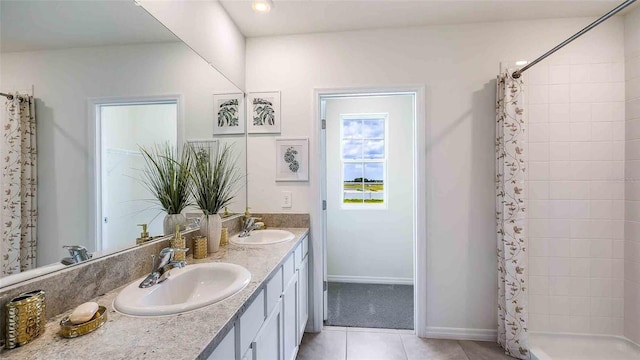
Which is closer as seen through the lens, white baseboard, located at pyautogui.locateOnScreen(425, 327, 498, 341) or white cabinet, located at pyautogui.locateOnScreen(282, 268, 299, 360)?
white cabinet, located at pyautogui.locateOnScreen(282, 268, 299, 360)

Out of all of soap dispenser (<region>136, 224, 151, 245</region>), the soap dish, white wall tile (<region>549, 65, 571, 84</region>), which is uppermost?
white wall tile (<region>549, 65, 571, 84</region>)

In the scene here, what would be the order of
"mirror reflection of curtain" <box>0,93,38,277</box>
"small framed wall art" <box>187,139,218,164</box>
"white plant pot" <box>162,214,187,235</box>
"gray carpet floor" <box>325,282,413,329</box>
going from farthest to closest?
"gray carpet floor" <box>325,282,413,329</box> < "small framed wall art" <box>187,139,218,164</box> < "white plant pot" <box>162,214,187,235</box> < "mirror reflection of curtain" <box>0,93,38,277</box>

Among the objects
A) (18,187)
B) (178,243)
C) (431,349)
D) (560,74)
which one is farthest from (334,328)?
(560,74)

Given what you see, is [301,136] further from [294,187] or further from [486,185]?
[486,185]

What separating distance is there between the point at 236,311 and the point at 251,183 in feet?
5.02

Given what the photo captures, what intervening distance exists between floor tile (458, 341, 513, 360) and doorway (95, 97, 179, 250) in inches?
88.8

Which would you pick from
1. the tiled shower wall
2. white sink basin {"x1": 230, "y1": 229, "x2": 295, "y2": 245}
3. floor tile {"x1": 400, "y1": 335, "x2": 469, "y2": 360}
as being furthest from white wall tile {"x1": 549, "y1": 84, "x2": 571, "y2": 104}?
white sink basin {"x1": 230, "y1": 229, "x2": 295, "y2": 245}

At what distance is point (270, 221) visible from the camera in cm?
224

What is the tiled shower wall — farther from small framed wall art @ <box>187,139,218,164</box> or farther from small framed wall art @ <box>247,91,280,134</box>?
small framed wall art @ <box>187,139,218,164</box>

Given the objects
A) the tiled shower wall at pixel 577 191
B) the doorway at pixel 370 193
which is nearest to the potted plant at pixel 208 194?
the doorway at pixel 370 193

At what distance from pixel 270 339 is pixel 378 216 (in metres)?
2.17

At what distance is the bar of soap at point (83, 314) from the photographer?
0.72 metres

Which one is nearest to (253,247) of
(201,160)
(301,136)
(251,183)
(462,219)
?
(201,160)

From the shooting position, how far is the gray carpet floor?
2.33 metres
